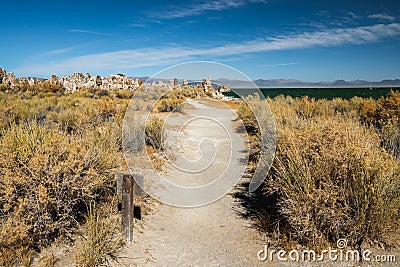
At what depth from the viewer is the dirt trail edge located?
13.0 feet

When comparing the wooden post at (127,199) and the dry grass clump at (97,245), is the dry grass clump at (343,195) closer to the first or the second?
the wooden post at (127,199)

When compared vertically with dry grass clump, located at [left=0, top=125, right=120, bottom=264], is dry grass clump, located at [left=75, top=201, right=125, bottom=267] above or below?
below

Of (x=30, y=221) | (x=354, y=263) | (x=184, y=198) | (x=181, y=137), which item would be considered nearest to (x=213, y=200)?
(x=184, y=198)

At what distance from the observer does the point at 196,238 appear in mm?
4555

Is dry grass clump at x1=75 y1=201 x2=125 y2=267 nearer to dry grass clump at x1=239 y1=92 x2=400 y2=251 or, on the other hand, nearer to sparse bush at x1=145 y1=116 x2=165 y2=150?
dry grass clump at x1=239 y1=92 x2=400 y2=251

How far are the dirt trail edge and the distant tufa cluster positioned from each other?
33.0 metres

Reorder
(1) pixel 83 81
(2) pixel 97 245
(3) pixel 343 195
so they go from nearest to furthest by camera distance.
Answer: (2) pixel 97 245 < (3) pixel 343 195 < (1) pixel 83 81

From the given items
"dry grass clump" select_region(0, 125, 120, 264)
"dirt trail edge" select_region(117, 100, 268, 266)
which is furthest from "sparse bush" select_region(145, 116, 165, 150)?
"dry grass clump" select_region(0, 125, 120, 264)

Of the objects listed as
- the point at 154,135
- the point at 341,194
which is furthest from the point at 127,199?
the point at 154,135

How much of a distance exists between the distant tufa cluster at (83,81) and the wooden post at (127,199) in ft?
111

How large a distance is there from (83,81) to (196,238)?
130 ft

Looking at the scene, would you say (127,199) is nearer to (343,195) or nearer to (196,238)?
(196,238)

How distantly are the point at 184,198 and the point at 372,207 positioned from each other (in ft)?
11.1

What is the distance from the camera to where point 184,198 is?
6.07 metres
